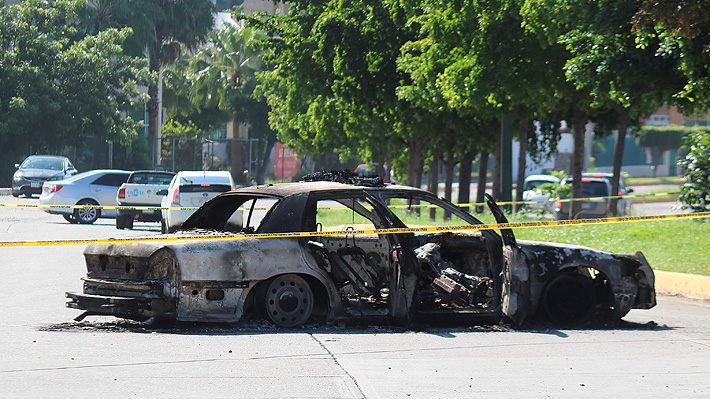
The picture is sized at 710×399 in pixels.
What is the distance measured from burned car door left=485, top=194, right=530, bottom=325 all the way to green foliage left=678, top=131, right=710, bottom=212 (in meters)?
11.1

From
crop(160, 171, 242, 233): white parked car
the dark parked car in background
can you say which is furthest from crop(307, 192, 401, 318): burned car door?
the dark parked car in background

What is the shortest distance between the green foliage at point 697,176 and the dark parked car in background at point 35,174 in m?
20.6

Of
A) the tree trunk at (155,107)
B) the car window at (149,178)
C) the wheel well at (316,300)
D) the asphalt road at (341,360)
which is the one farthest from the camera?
the tree trunk at (155,107)

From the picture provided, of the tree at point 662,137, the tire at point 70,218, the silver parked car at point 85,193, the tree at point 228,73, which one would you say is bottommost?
the tire at point 70,218

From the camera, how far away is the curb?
40.1 ft

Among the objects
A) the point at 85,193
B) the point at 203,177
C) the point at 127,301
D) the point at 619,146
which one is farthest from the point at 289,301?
the point at 85,193

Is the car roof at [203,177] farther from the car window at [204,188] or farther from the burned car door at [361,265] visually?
the burned car door at [361,265]

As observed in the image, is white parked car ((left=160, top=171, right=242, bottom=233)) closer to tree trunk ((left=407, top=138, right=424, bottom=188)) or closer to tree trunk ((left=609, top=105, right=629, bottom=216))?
tree trunk ((left=609, top=105, right=629, bottom=216))

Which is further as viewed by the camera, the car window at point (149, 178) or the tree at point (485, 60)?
the car window at point (149, 178)

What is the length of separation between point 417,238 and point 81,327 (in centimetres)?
337

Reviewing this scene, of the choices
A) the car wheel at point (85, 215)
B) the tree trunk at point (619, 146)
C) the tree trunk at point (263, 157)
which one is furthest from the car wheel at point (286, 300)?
the tree trunk at point (263, 157)

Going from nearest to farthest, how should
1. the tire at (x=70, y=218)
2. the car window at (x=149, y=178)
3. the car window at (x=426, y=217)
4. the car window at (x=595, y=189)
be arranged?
the car window at (x=149, y=178) → the car window at (x=426, y=217) → the tire at (x=70, y=218) → the car window at (x=595, y=189)

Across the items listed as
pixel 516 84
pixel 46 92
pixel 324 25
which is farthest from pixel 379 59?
pixel 46 92

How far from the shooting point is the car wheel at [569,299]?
902 centimetres
